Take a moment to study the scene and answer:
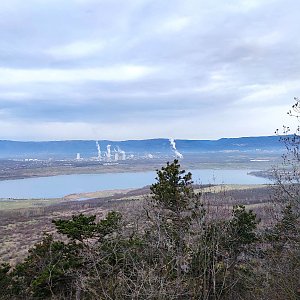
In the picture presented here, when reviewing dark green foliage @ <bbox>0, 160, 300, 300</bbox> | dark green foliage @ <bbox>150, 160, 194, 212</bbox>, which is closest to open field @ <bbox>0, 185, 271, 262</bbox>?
dark green foliage @ <bbox>150, 160, 194, 212</bbox>

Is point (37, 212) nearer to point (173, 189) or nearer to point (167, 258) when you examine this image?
point (173, 189)

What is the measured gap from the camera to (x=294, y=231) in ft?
24.4

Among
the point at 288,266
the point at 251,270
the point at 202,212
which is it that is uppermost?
the point at 202,212

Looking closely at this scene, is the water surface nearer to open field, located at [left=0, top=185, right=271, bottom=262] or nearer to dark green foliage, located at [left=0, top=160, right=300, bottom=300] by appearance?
open field, located at [left=0, top=185, right=271, bottom=262]

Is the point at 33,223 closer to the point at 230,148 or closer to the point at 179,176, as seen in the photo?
the point at 179,176

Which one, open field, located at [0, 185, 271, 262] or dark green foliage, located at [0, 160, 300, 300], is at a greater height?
dark green foliage, located at [0, 160, 300, 300]

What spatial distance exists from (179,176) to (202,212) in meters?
3.31

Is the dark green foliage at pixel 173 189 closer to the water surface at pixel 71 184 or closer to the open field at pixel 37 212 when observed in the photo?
the open field at pixel 37 212

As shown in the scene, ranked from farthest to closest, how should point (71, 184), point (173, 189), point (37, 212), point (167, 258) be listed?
point (71, 184)
point (37, 212)
point (173, 189)
point (167, 258)

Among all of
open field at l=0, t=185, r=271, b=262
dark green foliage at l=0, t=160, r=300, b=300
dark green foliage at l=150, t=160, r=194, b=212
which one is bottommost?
open field at l=0, t=185, r=271, b=262

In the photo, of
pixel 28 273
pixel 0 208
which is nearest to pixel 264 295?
pixel 28 273

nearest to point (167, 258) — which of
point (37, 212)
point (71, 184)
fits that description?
point (37, 212)

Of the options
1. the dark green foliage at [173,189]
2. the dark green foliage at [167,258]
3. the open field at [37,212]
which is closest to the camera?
the dark green foliage at [167,258]

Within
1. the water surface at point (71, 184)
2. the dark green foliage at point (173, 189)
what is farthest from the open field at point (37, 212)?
the water surface at point (71, 184)
